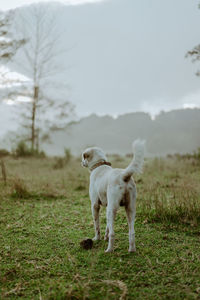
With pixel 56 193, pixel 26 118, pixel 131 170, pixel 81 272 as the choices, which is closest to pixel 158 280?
pixel 81 272

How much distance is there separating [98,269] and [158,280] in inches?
28.8

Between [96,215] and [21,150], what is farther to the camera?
[21,150]

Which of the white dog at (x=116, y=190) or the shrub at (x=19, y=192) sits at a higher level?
the white dog at (x=116, y=190)

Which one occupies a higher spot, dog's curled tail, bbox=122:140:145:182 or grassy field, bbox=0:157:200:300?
dog's curled tail, bbox=122:140:145:182

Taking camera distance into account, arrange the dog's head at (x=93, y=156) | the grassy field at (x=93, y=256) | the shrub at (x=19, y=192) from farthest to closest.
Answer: the shrub at (x=19, y=192) → the dog's head at (x=93, y=156) → the grassy field at (x=93, y=256)

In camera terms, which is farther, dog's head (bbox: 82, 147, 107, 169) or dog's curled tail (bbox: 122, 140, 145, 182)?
dog's head (bbox: 82, 147, 107, 169)

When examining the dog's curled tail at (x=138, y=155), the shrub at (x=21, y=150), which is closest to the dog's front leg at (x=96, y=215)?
the dog's curled tail at (x=138, y=155)

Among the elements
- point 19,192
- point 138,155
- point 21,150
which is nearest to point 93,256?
point 138,155

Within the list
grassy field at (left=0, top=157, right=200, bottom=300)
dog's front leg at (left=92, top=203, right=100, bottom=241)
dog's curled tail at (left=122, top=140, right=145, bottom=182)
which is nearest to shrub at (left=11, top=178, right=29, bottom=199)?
grassy field at (left=0, top=157, right=200, bottom=300)

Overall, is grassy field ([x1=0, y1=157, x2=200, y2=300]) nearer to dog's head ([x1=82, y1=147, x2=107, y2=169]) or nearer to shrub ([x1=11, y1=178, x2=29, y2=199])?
shrub ([x1=11, y1=178, x2=29, y2=199])

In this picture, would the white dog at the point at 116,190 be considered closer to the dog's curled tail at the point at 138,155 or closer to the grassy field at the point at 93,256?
the dog's curled tail at the point at 138,155

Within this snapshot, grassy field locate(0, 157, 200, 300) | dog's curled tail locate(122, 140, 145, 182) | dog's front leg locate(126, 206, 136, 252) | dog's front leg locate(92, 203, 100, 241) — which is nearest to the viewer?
grassy field locate(0, 157, 200, 300)

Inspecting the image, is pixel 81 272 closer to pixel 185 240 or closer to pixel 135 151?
pixel 135 151

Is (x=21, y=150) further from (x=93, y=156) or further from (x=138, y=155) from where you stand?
(x=138, y=155)
